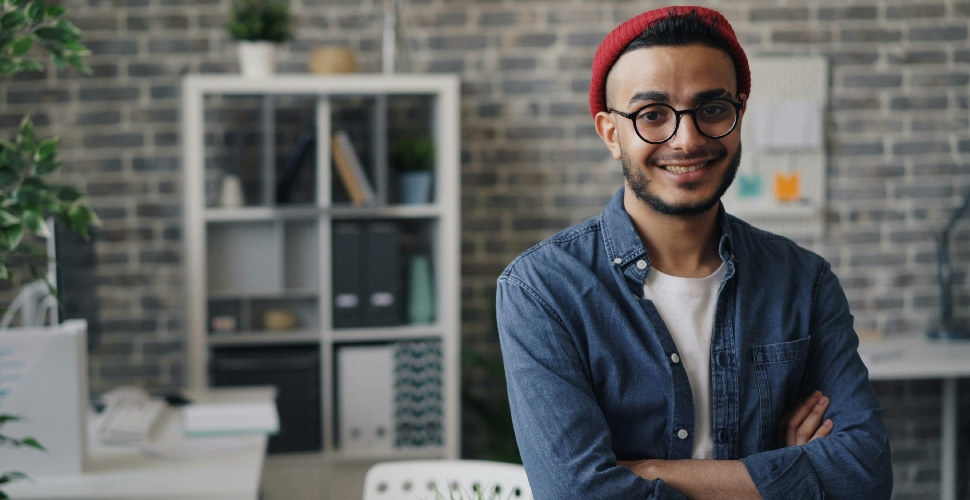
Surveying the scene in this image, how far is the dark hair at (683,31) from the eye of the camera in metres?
1.45

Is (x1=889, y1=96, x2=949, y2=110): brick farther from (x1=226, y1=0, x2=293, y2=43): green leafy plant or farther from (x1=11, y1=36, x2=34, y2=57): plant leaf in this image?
(x1=11, y1=36, x2=34, y2=57): plant leaf

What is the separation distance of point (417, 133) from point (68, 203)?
1.88 metres

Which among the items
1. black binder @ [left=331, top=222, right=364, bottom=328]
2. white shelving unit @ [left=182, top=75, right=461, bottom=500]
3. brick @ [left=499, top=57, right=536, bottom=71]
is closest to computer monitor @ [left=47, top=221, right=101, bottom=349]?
white shelving unit @ [left=182, top=75, right=461, bottom=500]

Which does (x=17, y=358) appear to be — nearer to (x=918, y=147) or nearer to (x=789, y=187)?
(x=789, y=187)

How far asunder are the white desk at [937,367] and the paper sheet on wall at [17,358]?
252 centimetres

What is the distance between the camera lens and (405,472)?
194 cm

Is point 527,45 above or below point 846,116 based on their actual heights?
above

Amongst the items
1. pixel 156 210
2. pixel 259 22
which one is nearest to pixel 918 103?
pixel 259 22

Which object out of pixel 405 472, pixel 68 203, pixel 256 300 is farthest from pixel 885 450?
pixel 256 300

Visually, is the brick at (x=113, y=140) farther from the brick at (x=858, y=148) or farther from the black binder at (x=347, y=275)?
the brick at (x=858, y=148)

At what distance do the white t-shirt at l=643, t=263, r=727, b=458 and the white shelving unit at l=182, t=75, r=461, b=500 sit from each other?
1846 millimetres

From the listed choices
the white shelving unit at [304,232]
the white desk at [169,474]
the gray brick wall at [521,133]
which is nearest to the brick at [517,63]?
the gray brick wall at [521,133]

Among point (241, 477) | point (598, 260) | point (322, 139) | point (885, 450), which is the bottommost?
point (241, 477)

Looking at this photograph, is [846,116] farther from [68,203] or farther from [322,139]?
[68,203]
